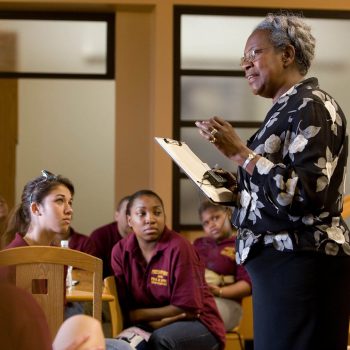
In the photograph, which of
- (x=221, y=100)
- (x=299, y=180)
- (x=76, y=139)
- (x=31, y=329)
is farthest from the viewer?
(x=76, y=139)

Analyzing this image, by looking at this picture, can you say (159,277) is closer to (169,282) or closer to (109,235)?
(169,282)

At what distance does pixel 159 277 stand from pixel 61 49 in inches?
114

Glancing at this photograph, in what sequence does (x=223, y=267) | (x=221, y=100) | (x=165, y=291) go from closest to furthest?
1. (x=165, y=291)
2. (x=223, y=267)
3. (x=221, y=100)

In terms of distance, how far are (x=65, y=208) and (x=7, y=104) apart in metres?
3.36

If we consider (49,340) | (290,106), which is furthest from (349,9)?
(49,340)

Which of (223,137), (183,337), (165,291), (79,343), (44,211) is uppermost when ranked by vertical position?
(223,137)

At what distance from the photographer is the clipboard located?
219 cm

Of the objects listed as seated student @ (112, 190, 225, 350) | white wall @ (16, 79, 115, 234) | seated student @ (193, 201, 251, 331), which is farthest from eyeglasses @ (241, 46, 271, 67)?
white wall @ (16, 79, 115, 234)

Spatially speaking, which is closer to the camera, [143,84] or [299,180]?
[299,180]

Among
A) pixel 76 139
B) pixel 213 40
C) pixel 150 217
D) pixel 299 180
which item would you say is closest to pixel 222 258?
pixel 150 217

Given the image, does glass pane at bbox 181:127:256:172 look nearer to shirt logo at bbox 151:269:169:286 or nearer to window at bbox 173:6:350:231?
window at bbox 173:6:350:231

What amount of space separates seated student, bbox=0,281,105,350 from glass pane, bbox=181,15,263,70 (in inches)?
183

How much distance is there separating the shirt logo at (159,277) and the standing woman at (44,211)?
1.49 ft

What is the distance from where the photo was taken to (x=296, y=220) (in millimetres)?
2031
